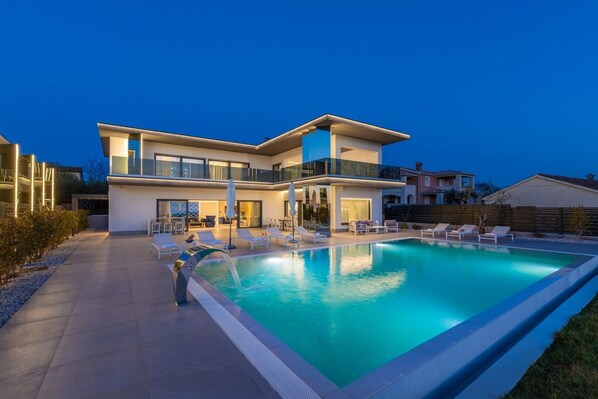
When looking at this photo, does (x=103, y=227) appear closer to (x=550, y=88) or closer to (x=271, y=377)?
(x=271, y=377)

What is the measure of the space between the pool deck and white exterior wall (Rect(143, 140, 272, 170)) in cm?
1431

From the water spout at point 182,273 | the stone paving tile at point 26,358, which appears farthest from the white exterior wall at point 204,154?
the stone paving tile at point 26,358

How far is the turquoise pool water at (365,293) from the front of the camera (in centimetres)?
435

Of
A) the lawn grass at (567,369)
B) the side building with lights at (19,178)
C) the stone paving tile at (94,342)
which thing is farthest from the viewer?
the side building with lights at (19,178)

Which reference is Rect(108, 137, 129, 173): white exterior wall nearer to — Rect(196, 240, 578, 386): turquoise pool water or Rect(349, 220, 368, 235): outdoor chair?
A: Rect(196, 240, 578, 386): turquoise pool water

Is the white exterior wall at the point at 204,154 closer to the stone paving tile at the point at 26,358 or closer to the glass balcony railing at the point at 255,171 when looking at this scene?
the glass balcony railing at the point at 255,171

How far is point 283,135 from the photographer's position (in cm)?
1855

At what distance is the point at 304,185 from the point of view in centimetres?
1891

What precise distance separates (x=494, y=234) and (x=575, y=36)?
48316 millimetres

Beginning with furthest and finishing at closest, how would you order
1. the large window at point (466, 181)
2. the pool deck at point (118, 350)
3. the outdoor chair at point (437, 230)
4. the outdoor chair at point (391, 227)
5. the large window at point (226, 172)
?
1. the large window at point (466, 181)
2. the outdoor chair at point (391, 227)
3. the large window at point (226, 172)
4. the outdoor chair at point (437, 230)
5. the pool deck at point (118, 350)

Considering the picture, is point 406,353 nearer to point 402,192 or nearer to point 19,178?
A: point 19,178

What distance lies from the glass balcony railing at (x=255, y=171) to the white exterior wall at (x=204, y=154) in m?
2.82

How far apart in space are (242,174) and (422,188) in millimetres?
26244

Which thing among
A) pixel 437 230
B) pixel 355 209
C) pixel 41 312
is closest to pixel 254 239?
pixel 41 312
